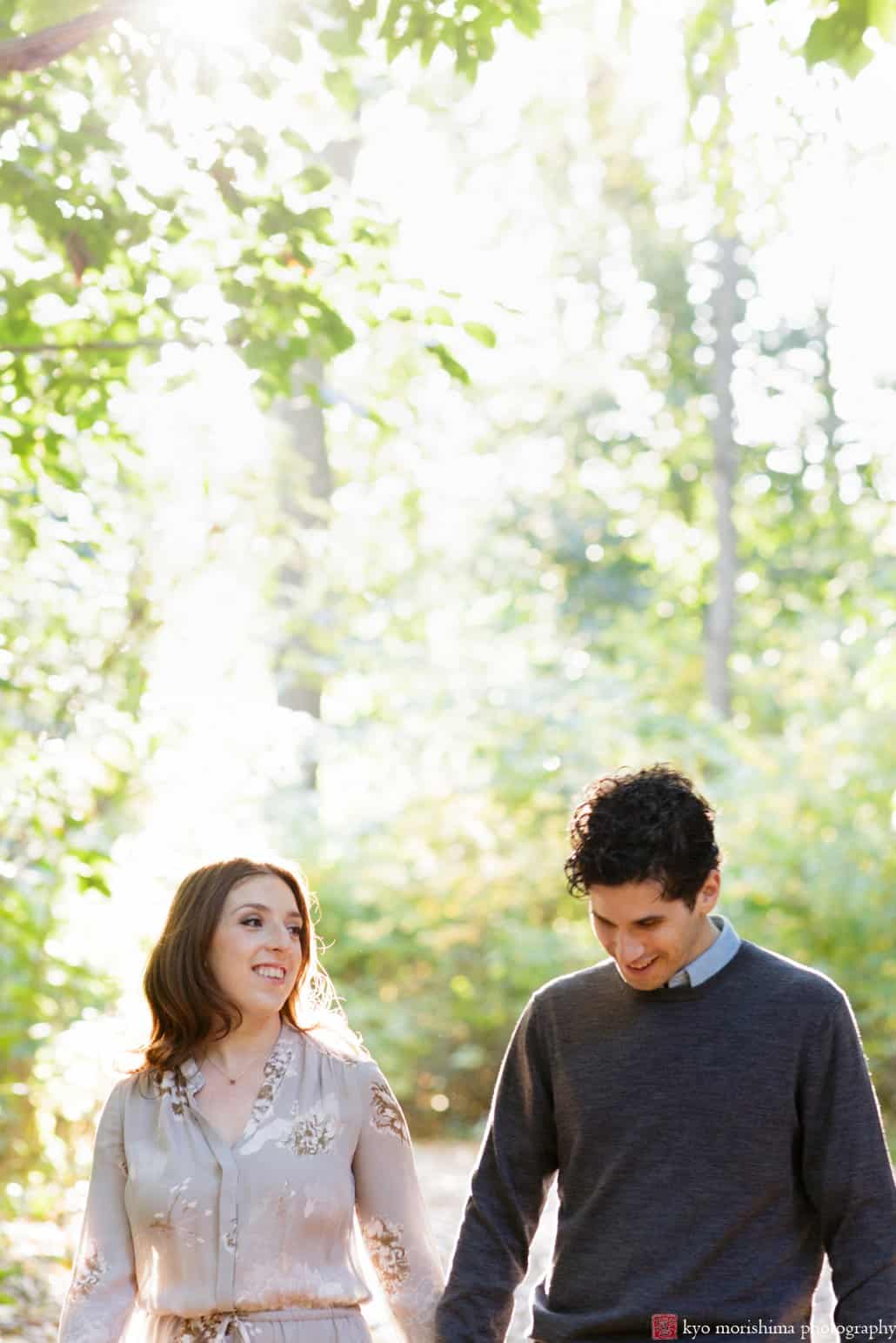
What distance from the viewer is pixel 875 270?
8.21 m

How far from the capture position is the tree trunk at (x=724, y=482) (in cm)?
1967

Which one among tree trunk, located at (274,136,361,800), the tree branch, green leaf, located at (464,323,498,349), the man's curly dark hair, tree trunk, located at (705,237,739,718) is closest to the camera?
the man's curly dark hair

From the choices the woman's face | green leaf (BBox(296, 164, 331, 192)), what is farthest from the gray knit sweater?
green leaf (BBox(296, 164, 331, 192))

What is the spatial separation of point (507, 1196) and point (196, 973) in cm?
69

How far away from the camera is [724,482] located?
2030cm

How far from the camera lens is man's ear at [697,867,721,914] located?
3098mm

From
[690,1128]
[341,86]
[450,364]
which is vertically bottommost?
[690,1128]

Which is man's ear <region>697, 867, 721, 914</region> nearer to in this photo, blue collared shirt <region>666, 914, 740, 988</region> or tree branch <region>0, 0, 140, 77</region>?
blue collared shirt <region>666, 914, 740, 988</region>

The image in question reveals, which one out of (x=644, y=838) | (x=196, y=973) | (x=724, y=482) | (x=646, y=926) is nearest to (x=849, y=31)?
(x=644, y=838)

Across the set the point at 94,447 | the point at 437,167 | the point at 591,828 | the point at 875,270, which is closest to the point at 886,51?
the point at 591,828

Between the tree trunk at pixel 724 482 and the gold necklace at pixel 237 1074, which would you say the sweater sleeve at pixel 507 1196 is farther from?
the tree trunk at pixel 724 482

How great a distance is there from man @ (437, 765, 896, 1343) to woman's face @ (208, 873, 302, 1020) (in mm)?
516

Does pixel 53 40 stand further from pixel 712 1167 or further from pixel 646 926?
pixel 712 1167

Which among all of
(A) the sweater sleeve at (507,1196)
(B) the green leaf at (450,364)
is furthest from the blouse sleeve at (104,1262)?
(B) the green leaf at (450,364)
